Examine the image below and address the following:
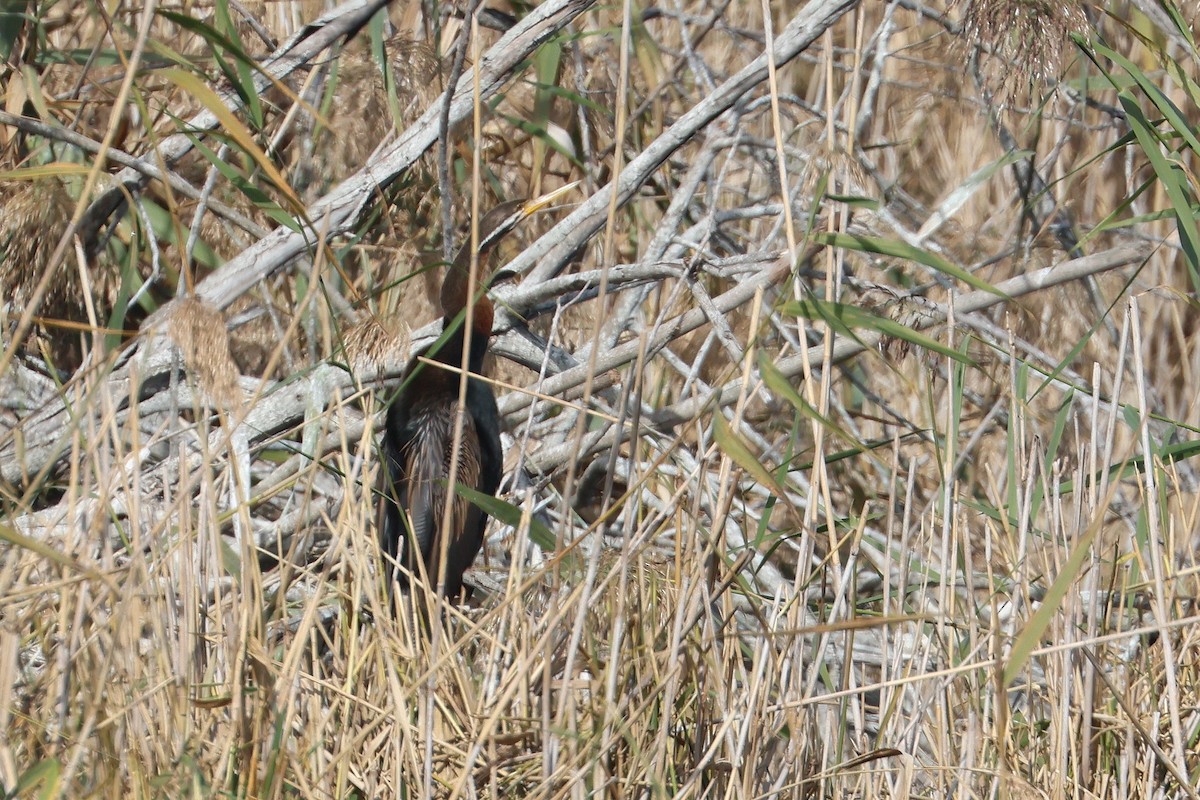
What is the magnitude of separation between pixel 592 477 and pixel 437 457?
382 mm

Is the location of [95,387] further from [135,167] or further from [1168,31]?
[1168,31]

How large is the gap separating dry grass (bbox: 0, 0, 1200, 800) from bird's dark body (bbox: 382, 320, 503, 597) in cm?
11

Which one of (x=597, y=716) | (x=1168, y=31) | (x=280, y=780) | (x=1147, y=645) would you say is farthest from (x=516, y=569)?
(x=1168, y=31)

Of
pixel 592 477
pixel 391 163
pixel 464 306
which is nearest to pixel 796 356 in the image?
pixel 592 477

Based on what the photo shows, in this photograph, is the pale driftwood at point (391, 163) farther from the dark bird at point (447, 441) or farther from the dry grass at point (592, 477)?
the dark bird at point (447, 441)

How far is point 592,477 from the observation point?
3086 millimetres

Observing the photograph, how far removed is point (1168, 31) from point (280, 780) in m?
2.55

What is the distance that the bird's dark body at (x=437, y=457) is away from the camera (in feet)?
9.44

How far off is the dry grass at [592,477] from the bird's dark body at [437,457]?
0.11 m

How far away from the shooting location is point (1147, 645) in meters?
1.96

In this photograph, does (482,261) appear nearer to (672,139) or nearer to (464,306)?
(464,306)

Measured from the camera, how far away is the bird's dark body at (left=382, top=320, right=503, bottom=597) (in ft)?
9.44

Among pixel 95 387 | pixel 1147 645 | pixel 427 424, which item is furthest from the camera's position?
pixel 427 424

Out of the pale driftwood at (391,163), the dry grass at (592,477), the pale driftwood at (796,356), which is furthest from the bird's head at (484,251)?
the pale driftwood at (796,356)
